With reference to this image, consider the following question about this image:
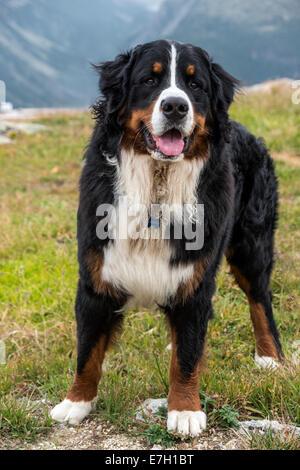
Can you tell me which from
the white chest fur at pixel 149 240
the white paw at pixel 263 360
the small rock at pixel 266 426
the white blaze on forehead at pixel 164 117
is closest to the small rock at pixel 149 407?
A: the small rock at pixel 266 426

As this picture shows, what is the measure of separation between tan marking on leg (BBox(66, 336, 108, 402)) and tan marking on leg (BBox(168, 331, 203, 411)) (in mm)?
376

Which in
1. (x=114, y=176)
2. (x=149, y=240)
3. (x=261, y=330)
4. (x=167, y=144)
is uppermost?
(x=167, y=144)

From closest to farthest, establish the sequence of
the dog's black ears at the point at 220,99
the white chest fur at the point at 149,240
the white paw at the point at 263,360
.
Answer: the white chest fur at the point at 149,240
the dog's black ears at the point at 220,99
the white paw at the point at 263,360

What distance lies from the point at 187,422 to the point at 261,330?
116 cm

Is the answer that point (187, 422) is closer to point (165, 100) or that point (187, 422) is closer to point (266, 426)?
point (266, 426)

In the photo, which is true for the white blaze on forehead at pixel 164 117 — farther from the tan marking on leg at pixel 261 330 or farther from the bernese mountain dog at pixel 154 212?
the tan marking on leg at pixel 261 330

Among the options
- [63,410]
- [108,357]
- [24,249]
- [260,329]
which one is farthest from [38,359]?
[24,249]

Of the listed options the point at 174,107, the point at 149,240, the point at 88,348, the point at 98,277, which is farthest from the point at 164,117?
the point at 88,348

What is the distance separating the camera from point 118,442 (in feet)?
7.34

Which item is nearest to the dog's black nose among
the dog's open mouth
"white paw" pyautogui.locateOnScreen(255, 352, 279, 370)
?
the dog's open mouth

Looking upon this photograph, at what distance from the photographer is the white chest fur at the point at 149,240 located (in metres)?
2.36

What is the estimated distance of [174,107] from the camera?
2.13m

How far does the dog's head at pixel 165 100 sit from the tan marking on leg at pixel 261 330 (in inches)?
49.4

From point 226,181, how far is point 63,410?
1.40m
